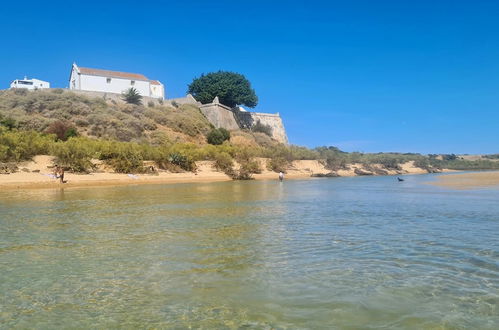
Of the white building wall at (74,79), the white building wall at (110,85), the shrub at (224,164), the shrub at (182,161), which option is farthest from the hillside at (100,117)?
the shrub at (224,164)

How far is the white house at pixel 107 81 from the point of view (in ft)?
→ 204

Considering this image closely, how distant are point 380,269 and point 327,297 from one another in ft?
5.83

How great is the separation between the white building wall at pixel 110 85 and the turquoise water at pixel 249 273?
55339 millimetres

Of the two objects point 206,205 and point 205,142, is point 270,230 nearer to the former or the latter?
point 206,205

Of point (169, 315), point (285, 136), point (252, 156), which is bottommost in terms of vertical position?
point (169, 315)

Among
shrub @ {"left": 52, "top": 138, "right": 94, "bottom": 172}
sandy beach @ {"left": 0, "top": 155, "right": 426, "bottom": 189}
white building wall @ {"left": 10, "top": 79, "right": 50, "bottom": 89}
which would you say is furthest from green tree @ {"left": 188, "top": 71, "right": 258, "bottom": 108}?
shrub @ {"left": 52, "top": 138, "right": 94, "bottom": 172}

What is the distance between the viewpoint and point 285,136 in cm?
8275

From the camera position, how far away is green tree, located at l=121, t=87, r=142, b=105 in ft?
206

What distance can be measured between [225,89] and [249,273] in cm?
6883

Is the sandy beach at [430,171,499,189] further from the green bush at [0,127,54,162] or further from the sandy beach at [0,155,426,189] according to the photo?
the green bush at [0,127,54,162]

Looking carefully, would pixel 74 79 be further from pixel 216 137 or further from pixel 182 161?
pixel 182 161

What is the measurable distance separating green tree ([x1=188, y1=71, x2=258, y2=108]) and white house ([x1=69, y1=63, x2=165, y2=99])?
31.1 ft

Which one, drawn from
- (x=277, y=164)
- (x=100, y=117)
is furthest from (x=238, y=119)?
(x=100, y=117)

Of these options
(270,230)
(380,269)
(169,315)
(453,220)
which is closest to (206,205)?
(270,230)
